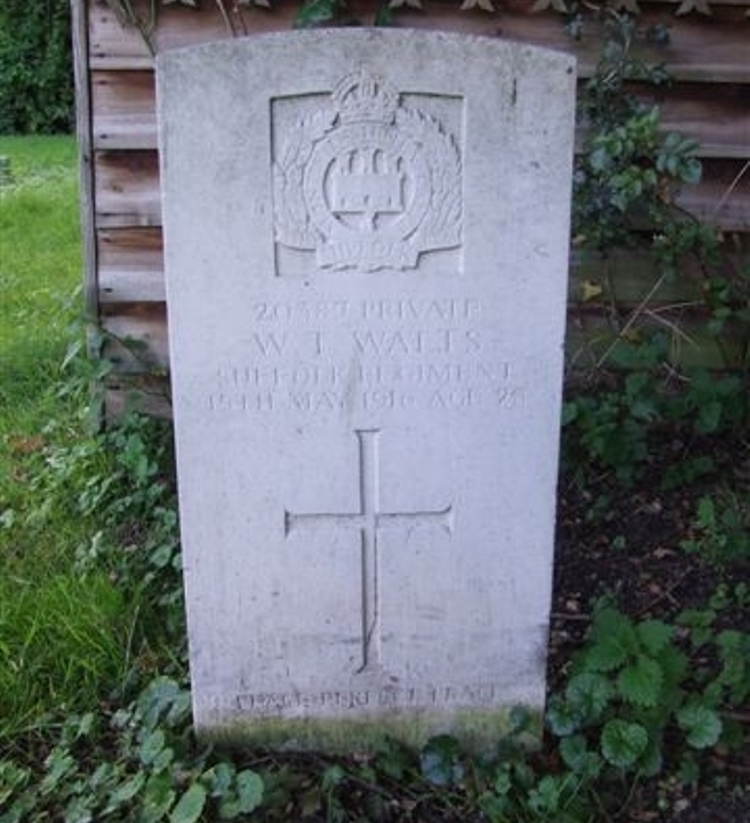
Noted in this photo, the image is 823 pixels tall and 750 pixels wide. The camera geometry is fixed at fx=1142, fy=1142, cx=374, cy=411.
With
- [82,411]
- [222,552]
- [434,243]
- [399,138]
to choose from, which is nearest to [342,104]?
[399,138]

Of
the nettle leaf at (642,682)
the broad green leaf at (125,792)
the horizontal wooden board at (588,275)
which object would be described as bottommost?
the broad green leaf at (125,792)

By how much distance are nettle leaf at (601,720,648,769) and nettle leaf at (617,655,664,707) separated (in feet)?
0.21

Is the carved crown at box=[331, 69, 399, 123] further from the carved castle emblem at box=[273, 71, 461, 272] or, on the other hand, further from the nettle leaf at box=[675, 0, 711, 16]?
the nettle leaf at box=[675, 0, 711, 16]

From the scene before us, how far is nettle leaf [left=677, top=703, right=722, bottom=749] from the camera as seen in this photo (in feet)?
9.09

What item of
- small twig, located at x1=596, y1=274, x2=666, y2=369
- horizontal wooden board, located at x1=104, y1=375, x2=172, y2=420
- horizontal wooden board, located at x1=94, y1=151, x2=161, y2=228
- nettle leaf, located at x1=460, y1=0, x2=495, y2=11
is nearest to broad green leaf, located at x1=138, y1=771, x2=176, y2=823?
horizontal wooden board, located at x1=104, y1=375, x2=172, y2=420

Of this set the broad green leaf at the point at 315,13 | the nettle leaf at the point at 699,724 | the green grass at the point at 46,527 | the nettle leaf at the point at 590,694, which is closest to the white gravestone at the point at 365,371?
the nettle leaf at the point at 590,694

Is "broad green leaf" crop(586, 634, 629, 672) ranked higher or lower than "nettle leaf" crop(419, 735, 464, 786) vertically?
higher

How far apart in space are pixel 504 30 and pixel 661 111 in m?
0.67

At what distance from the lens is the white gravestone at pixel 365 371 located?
2.42m

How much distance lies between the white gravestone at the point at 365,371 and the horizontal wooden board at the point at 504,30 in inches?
74.7

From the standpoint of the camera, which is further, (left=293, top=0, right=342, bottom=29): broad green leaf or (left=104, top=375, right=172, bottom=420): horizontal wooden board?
(left=104, top=375, right=172, bottom=420): horizontal wooden board

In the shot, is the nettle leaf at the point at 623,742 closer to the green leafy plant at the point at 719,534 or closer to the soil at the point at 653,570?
the soil at the point at 653,570

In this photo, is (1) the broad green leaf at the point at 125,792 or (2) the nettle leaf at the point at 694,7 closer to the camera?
(1) the broad green leaf at the point at 125,792

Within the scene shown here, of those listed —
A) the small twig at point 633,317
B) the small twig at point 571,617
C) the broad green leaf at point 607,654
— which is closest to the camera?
the broad green leaf at point 607,654
